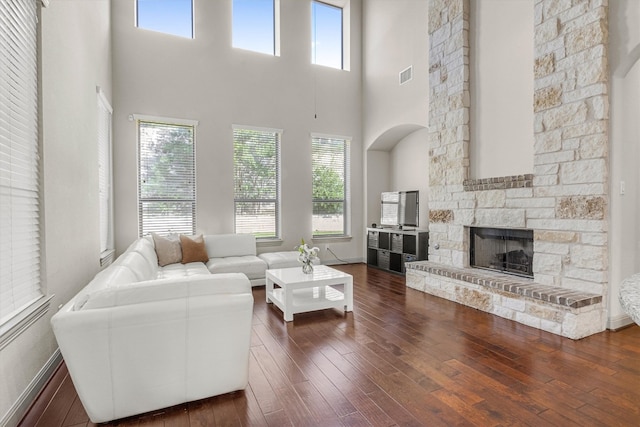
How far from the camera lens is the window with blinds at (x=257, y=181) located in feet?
19.6

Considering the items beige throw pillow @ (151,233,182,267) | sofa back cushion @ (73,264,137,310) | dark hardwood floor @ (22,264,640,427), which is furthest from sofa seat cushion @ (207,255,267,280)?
sofa back cushion @ (73,264,137,310)

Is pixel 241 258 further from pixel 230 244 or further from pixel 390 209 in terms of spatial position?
pixel 390 209

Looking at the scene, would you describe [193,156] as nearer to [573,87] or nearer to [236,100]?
[236,100]

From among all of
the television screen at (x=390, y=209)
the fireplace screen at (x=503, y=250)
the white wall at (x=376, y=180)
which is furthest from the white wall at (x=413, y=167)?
the fireplace screen at (x=503, y=250)

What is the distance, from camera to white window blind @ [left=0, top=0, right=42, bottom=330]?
189 cm

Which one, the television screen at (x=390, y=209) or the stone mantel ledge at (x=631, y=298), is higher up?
the television screen at (x=390, y=209)

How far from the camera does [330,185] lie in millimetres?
6754

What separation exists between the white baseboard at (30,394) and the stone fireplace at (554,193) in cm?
397

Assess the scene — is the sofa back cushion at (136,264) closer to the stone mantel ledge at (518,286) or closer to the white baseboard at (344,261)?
the stone mantel ledge at (518,286)

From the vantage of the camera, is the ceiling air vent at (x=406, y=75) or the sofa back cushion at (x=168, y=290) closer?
the sofa back cushion at (x=168, y=290)

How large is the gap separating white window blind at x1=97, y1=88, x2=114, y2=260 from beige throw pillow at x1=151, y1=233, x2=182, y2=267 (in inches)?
23.8

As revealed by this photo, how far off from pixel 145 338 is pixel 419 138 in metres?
5.53

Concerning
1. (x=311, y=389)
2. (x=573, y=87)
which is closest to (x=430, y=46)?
(x=573, y=87)

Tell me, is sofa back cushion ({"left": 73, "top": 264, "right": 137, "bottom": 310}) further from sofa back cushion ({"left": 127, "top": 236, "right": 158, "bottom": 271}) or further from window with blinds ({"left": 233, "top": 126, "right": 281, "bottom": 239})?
window with blinds ({"left": 233, "top": 126, "right": 281, "bottom": 239})
